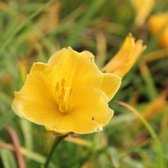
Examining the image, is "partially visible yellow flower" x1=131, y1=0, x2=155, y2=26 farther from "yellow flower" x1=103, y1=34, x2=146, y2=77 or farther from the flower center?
the flower center

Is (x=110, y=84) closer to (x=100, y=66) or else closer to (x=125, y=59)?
(x=125, y=59)

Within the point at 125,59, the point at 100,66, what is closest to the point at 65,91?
the point at 125,59

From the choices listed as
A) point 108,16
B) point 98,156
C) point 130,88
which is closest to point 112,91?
point 98,156

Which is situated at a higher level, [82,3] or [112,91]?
[82,3]

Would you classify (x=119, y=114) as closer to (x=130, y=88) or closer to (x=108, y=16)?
(x=130, y=88)

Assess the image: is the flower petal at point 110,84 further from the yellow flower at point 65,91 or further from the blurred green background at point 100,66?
the blurred green background at point 100,66

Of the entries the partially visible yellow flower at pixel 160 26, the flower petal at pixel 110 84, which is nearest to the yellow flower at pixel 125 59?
the flower petal at pixel 110 84

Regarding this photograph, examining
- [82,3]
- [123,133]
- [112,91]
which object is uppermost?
[82,3]
